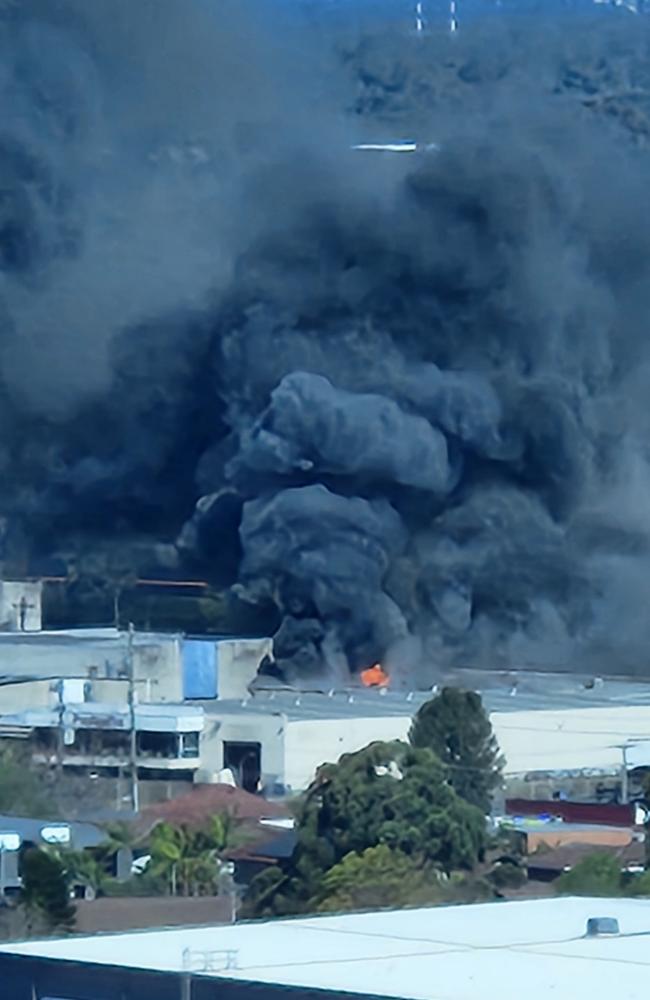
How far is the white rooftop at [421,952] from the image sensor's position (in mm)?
11961

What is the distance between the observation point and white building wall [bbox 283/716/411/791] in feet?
91.0

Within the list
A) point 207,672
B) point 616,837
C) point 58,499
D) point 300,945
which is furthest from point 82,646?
point 300,945

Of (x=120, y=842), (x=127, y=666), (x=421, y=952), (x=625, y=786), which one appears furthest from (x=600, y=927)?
(x=127, y=666)

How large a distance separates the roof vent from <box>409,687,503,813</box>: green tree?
35.9 feet

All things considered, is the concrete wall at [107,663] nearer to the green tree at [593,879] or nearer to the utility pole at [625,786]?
the utility pole at [625,786]

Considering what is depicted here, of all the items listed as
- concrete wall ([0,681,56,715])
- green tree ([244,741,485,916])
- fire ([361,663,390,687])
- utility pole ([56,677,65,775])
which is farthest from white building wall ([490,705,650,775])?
green tree ([244,741,485,916])

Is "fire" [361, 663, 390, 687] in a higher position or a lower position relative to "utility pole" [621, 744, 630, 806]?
higher

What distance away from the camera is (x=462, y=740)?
25.8 metres

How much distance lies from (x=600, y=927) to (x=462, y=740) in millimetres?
12157

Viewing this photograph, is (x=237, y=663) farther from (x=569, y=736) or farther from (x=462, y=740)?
(x=462, y=740)

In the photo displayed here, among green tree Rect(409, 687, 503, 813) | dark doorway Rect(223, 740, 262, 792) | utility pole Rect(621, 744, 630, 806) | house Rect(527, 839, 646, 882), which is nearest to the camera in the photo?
house Rect(527, 839, 646, 882)

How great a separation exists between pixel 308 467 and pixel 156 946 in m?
22.8

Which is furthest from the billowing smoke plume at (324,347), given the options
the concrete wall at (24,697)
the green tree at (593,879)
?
the green tree at (593,879)

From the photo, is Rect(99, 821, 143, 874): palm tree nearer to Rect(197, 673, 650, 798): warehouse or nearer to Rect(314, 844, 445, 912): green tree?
Rect(314, 844, 445, 912): green tree
